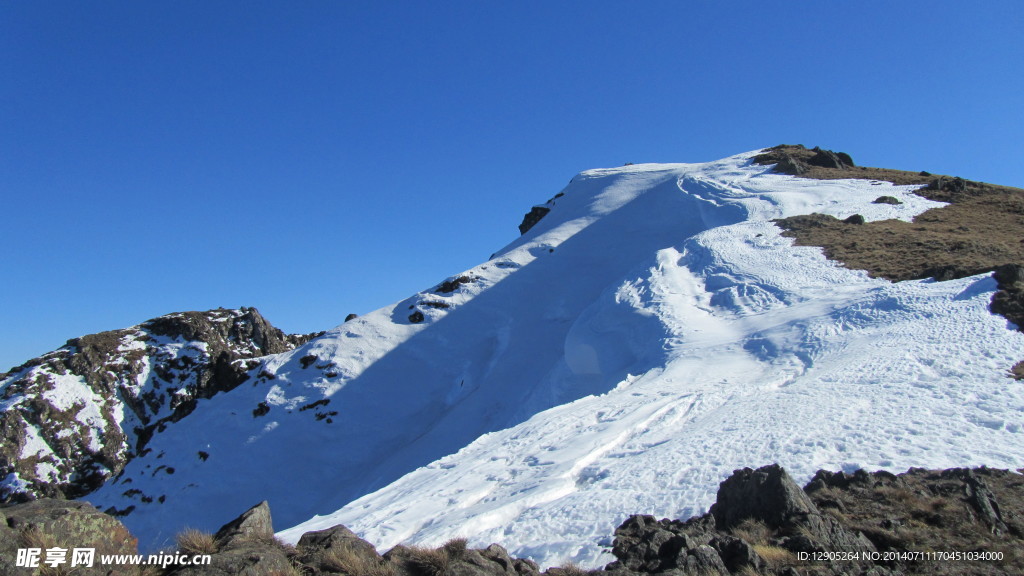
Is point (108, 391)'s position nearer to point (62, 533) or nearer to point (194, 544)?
point (62, 533)

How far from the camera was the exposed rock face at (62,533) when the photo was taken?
5430 millimetres

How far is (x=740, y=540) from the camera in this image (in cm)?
700

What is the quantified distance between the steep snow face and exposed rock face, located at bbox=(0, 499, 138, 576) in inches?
193

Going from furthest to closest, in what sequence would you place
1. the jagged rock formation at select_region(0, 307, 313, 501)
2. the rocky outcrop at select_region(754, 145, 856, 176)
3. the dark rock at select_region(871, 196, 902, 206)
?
the rocky outcrop at select_region(754, 145, 856, 176) → the jagged rock formation at select_region(0, 307, 313, 501) → the dark rock at select_region(871, 196, 902, 206)

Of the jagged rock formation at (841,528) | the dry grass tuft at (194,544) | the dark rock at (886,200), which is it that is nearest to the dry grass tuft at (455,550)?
the jagged rock formation at (841,528)

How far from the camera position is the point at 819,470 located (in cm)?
1012

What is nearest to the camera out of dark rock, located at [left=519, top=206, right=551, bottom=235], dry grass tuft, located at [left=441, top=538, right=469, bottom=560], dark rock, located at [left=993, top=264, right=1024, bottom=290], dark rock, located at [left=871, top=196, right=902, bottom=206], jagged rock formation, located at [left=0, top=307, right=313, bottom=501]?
dry grass tuft, located at [left=441, top=538, right=469, bottom=560]

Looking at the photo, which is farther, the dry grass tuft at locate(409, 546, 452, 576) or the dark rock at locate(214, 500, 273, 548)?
the dark rock at locate(214, 500, 273, 548)

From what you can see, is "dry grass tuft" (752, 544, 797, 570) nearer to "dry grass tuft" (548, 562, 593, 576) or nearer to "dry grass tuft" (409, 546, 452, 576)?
"dry grass tuft" (548, 562, 593, 576)

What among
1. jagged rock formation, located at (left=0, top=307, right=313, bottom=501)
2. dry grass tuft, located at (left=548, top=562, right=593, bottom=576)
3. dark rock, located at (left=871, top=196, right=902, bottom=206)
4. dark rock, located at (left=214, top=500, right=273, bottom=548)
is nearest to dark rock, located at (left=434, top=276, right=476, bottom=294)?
jagged rock formation, located at (left=0, top=307, right=313, bottom=501)

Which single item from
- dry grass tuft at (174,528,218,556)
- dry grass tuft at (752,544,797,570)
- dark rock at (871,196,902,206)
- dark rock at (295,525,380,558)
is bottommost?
dry grass tuft at (752,544,797,570)

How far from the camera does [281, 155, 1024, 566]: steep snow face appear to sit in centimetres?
1055

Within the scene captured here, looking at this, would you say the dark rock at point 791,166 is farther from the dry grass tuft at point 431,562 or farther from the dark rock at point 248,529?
the dark rock at point 248,529

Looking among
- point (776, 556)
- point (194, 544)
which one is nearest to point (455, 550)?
point (194, 544)
